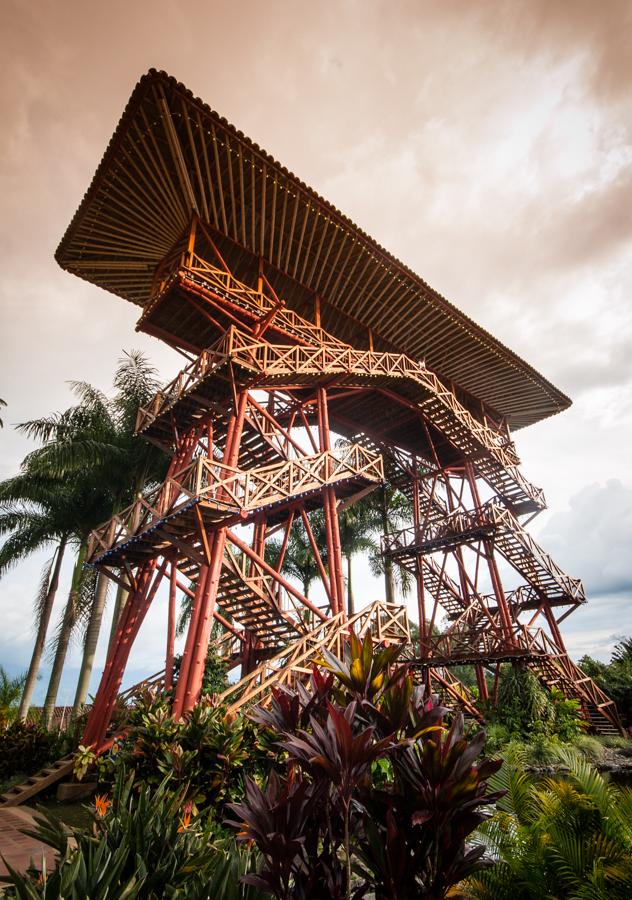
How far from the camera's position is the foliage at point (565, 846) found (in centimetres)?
349

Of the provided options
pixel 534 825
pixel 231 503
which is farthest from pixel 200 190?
pixel 534 825

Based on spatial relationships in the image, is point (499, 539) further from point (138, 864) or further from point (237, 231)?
point (138, 864)

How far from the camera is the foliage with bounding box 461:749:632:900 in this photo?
3.49m

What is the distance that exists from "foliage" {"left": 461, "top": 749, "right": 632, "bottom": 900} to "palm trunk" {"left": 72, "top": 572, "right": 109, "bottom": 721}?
49.7 ft

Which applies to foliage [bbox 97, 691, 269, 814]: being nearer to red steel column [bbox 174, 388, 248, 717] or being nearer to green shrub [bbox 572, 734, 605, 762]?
red steel column [bbox 174, 388, 248, 717]

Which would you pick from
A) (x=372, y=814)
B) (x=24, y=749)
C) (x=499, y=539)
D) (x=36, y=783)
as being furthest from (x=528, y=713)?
(x=372, y=814)

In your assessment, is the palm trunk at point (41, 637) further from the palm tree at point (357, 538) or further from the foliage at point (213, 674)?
the palm tree at point (357, 538)

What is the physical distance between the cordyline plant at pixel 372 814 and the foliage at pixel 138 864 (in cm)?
33

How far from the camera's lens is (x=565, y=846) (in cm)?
387

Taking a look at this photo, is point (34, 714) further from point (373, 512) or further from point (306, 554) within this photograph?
point (373, 512)

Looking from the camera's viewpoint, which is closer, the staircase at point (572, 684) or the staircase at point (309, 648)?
the staircase at point (309, 648)

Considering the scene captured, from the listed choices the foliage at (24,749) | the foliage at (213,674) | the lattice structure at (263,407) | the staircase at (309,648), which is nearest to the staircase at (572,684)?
the lattice structure at (263,407)

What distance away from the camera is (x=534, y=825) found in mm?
4254

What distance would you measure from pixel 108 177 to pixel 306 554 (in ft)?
62.8
